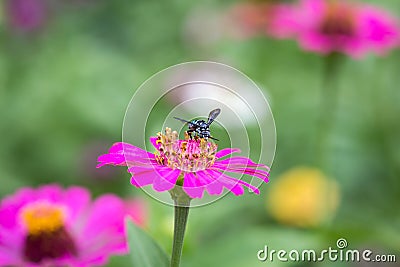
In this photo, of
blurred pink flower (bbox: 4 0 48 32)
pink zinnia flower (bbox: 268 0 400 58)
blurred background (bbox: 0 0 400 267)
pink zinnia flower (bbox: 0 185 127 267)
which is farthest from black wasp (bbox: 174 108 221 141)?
blurred pink flower (bbox: 4 0 48 32)

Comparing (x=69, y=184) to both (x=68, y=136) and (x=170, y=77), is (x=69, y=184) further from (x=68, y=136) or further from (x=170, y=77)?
(x=170, y=77)

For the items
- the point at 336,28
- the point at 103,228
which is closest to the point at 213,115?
the point at 103,228

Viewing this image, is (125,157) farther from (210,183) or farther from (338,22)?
(338,22)

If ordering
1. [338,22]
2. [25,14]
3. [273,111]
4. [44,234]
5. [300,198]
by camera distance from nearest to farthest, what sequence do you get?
1. [44,234]
2. [338,22]
3. [300,198]
4. [273,111]
5. [25,14]

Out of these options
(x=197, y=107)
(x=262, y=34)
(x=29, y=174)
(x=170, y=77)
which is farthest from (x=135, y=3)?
(x=197, y=107)

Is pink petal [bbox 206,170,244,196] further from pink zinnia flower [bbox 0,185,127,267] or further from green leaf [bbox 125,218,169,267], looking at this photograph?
pink zinnia flower [bbox 0,185,127,267]
